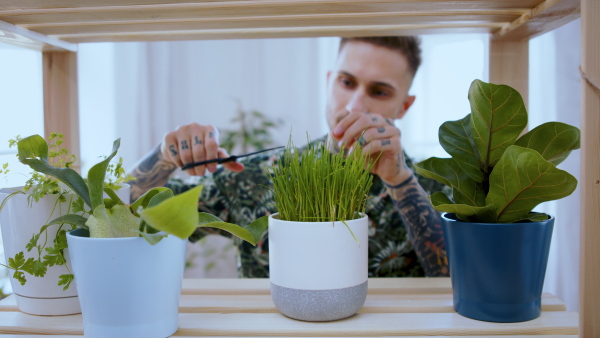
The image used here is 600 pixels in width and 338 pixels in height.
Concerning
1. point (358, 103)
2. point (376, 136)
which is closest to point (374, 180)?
point (358, 103)

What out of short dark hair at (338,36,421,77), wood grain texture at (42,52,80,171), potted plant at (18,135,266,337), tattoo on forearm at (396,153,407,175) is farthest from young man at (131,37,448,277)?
potted plant at (18,135,266,337)

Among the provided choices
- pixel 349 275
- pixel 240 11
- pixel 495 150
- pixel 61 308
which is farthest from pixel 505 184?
pixel 61 308

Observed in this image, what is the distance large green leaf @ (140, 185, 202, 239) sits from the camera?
1.21 feet

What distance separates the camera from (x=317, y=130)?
1.99 meters

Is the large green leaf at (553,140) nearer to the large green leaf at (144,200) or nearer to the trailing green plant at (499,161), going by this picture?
the trailing green plant at (499,161)

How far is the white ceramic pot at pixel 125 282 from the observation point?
440mm

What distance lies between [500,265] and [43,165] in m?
0.44

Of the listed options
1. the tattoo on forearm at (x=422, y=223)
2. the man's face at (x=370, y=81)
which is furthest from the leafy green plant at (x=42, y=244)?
the man's face at (x=370, y=81)

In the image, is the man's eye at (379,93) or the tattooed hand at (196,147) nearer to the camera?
the tattooed hand at (196,147)

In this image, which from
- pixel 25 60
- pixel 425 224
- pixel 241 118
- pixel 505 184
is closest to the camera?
pixel 505 184

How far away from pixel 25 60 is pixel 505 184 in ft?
2.15

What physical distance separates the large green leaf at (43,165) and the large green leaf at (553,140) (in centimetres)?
43

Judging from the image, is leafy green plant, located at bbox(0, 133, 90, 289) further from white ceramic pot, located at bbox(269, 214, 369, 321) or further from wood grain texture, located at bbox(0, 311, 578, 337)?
white ceramic pot, located at bbox(269, 214, 369, 321)

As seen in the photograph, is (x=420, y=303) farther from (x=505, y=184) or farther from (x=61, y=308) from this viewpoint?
(x=61, y=308)
